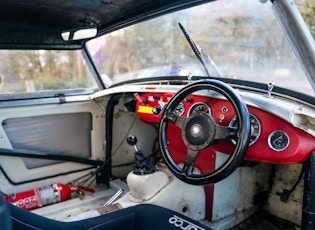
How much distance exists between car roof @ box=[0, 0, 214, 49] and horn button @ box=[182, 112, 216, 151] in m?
0.77

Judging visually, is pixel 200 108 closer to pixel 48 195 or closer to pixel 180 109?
pixel 180 109

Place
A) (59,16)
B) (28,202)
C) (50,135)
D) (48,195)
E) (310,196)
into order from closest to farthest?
(310,196) < (59,16) < (28,202) < (48,195) < (50,135)

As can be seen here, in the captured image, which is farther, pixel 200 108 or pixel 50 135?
pixel 50 135

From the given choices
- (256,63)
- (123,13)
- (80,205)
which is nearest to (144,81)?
(123,13)

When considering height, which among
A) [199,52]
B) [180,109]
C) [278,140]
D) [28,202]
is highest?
[199,52]

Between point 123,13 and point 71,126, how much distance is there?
1.05 meters

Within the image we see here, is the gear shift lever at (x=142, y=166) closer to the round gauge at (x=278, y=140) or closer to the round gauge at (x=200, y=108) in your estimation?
the round gauge at (x=200, y=108)

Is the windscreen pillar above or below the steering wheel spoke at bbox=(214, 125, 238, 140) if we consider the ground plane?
below

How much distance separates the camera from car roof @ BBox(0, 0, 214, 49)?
1.74m

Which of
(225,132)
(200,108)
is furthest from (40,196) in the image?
(225,132)

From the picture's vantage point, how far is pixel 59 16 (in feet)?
6.31

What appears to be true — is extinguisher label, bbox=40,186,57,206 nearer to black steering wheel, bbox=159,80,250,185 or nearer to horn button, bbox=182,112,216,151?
black steering wheel, bbox=159,80,250,185

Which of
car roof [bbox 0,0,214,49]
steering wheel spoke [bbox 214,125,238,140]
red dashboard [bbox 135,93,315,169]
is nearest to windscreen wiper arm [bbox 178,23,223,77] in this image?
car roof [bbox 0,0,214,49]

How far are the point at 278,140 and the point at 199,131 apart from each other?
376 mm
